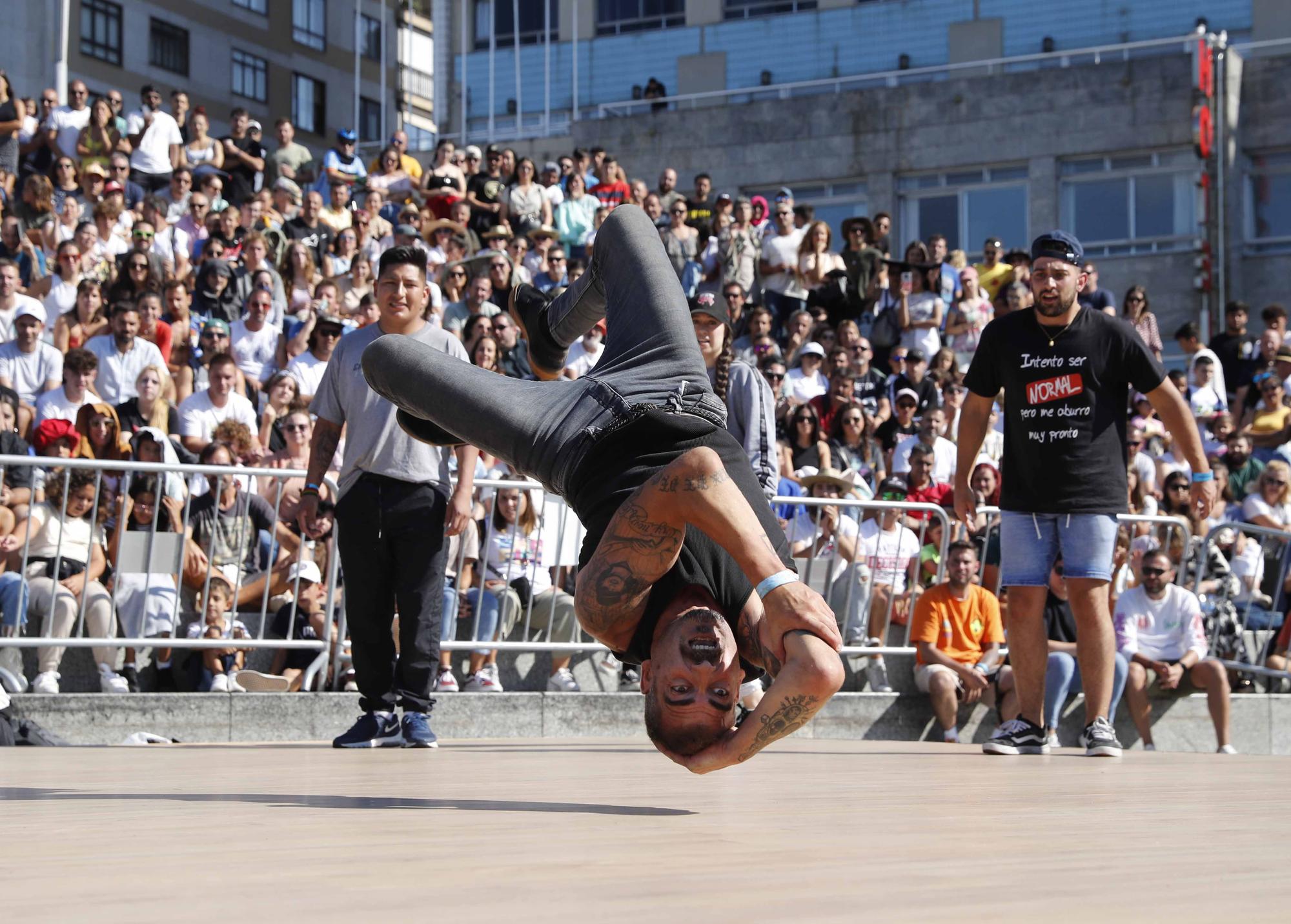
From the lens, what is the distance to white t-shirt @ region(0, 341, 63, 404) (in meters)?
10.8

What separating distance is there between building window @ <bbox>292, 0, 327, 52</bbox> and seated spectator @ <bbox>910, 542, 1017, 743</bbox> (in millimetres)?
35013

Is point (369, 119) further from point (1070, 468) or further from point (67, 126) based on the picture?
point (1070, 468)

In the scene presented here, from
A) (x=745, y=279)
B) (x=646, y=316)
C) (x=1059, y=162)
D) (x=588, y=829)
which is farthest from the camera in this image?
(x=1059, y=162)

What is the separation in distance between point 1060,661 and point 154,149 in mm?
10750

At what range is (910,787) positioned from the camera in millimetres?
4809

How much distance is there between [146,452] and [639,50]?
80.9 ft

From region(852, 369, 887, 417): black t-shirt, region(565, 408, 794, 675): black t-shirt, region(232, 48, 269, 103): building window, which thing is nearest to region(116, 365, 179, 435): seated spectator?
region(852, 369, 887, 417): black t-shirt

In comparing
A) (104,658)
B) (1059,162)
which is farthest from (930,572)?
(1059,162)

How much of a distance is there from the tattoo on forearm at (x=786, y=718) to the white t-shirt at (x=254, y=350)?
9224 millimetres

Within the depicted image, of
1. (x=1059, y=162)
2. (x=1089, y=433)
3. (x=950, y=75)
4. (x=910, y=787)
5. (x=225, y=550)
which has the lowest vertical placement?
(x=910, y=787)

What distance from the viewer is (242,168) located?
55.9ft

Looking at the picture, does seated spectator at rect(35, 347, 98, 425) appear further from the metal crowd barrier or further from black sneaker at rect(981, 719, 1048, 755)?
black sneaker at rect(981, 719, 1048, 755)

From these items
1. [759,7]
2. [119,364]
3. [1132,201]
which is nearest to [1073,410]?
[119,364]

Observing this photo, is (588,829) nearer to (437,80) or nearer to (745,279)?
(745,279)
